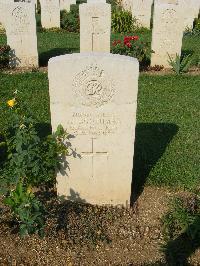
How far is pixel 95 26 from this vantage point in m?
10.1

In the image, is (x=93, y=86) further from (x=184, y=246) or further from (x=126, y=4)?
(x=126, y=4)

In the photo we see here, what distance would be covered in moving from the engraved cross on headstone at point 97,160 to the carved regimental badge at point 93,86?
51 centimetres

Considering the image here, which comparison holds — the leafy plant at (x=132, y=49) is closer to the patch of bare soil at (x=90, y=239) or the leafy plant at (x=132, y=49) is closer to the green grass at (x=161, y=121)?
the green grass at (x=161, y=121)

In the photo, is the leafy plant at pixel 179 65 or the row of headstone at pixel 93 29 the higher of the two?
the row of headstone at pixel 93 29

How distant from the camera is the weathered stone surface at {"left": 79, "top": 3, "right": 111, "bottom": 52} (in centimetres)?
985

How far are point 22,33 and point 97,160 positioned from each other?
6.57 m

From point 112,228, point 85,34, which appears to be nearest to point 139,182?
point 112,228

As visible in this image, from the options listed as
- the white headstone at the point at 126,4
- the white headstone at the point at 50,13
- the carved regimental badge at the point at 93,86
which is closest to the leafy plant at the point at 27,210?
the carved regimental badge at the point at 93,86

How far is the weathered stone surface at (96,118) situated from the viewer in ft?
12.8

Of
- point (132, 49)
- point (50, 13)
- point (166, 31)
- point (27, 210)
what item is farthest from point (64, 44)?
point (27, 210)

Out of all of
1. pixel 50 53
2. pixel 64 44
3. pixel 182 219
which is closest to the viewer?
pixel 182 219

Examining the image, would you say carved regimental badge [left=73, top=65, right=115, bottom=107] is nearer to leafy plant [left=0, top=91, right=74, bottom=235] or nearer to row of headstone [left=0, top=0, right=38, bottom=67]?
leafy plant [left=0, top=91, right=74, bottom=235]

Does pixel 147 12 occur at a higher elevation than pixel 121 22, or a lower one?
higher

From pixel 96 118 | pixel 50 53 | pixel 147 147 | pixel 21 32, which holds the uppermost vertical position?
pixel 21 32
